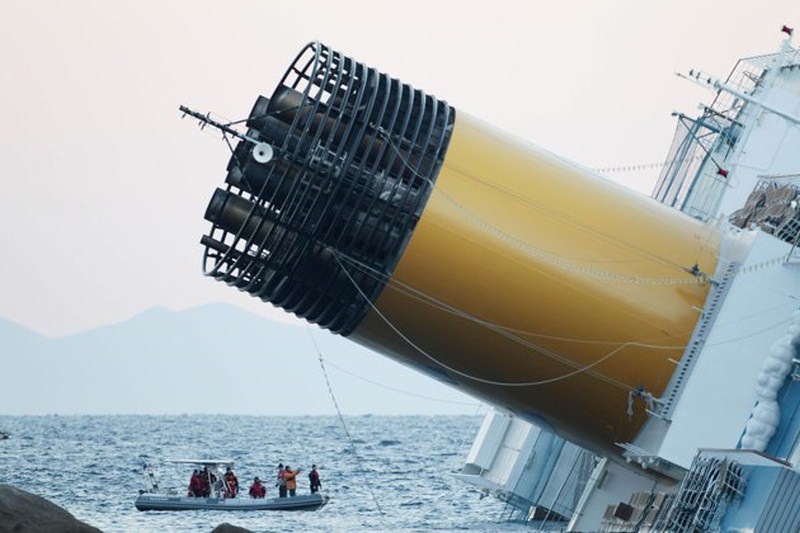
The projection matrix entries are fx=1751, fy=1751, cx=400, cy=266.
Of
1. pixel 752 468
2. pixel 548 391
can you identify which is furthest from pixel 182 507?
pixel 752 468

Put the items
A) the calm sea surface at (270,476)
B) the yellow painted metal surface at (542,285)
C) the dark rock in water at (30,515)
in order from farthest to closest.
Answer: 1. the calm sea surface at (270,476)
2. the yellow painted metal surface at (542,285)
3. the dark rock in water at (30,515)

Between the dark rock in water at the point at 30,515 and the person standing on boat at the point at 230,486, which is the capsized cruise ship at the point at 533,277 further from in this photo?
the person standing on boat at the point at 230,486

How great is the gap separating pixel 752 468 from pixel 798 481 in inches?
46.4

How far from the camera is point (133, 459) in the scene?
115188 mm

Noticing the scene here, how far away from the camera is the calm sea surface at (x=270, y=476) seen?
211 feet

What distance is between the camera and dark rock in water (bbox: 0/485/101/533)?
121 feet

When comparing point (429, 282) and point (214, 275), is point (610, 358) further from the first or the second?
point (214, 275)

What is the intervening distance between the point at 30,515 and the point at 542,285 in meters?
12.1

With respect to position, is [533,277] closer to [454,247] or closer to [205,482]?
[454,247]

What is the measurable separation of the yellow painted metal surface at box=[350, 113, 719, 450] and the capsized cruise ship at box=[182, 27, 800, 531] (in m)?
0.04

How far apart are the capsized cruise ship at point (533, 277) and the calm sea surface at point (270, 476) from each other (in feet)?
64.3

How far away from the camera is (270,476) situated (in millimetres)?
99500

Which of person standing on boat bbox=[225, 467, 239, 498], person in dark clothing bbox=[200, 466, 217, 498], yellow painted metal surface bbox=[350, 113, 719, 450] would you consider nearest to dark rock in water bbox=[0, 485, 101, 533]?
yellow painted metal surface bbox=[350, 113, 719, 450]

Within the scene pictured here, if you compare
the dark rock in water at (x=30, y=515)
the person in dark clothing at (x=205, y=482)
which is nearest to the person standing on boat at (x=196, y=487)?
the person in dark clothing at (x=205, y=482)
